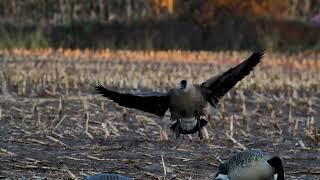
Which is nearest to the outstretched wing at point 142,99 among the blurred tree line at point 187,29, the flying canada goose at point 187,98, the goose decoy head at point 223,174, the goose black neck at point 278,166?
the flying canada goose at point 187,98

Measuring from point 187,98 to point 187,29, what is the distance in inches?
860

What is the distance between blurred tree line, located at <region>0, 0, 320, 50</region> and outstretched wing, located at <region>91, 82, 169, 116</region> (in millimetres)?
18670

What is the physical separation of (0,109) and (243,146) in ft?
10.7

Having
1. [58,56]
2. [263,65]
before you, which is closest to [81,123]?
[263,65]

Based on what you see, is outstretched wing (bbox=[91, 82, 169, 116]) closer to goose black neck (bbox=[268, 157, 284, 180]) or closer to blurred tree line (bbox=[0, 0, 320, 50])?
goose black neck (bbox=[268, 157, 284, 180])

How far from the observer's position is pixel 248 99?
457 inches

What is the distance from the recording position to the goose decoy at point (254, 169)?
4.86m

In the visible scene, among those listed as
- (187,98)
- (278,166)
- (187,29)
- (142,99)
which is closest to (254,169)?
(278,166)

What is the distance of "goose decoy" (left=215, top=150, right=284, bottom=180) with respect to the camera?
4.86 metres

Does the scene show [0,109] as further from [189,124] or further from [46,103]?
[189,124]

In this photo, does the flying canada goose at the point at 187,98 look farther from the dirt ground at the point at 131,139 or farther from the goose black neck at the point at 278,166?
the goose black neck at the point at 278,166

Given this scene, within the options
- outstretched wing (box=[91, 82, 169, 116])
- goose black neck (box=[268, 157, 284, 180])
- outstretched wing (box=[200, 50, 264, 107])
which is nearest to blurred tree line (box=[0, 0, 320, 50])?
outstretched wing (box=[91, 82, 169, 116])

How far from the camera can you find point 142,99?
6406 millimetres

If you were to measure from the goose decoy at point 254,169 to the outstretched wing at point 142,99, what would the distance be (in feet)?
4.25
